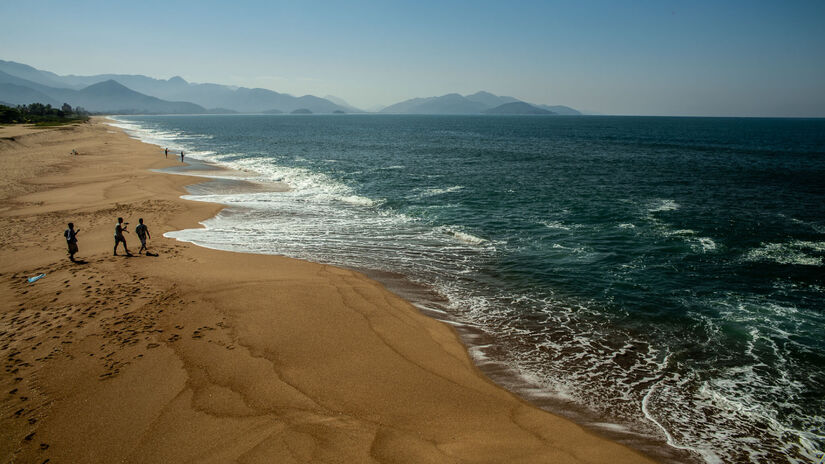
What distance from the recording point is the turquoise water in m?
10.1

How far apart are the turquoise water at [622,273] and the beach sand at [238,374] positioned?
1.90 metres

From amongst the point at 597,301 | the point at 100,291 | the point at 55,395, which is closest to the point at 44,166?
the point at 100,291

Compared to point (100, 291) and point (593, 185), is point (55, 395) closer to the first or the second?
point (100, 291)

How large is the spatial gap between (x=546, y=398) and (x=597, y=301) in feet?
22.8

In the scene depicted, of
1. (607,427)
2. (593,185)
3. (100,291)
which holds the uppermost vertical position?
(593,185)

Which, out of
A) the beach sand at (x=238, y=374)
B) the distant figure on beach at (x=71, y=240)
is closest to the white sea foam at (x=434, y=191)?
the beach sand at (x=238, y=374)

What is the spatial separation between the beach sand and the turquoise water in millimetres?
1902

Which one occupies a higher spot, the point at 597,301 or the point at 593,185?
the point at 593,185

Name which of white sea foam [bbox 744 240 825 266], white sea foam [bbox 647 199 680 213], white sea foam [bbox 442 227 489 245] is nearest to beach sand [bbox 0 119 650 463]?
white sea foam [bbox 442 227 489 245]

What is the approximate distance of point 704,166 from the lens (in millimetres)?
50312

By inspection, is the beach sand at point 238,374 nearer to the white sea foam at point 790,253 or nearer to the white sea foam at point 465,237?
the white sea foam at point 465,237

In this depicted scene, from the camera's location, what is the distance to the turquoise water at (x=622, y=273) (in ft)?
33.2

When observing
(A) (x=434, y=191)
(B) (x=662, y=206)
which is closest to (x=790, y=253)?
(B) (x=662, y=206)

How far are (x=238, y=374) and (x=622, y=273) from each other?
16.3 metres
